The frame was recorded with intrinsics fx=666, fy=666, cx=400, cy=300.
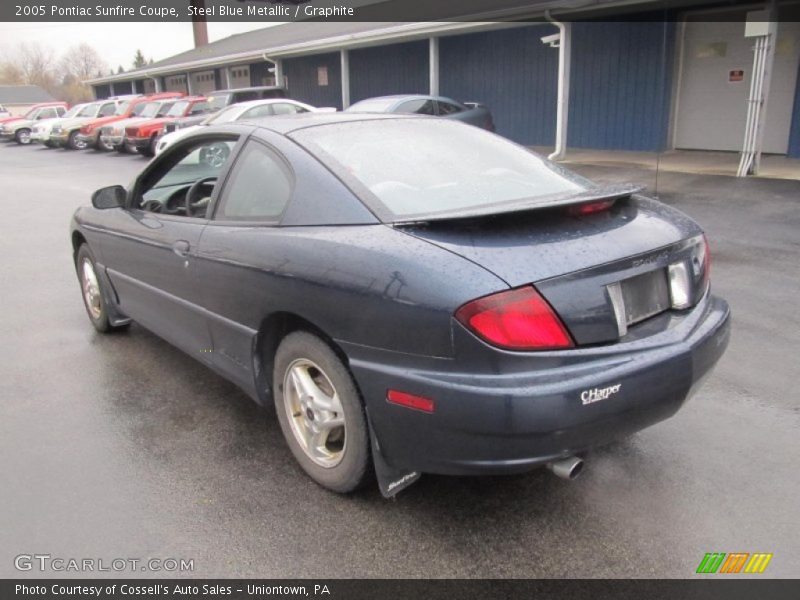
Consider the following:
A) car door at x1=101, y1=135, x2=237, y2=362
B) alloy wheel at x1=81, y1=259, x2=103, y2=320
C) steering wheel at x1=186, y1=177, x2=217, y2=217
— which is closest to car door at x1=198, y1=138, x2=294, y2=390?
car door at x1=101, y1=135, x2=237, y2=362

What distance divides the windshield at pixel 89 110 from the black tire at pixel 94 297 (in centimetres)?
2315

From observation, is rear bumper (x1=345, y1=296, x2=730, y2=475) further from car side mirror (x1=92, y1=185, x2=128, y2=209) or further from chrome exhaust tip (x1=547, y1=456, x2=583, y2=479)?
car side mirror (x1=92, y1=185, x2=128, y2=209)

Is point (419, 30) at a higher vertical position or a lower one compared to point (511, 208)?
higher

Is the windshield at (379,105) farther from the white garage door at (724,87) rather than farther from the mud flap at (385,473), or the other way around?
the mud flap at (385,473)

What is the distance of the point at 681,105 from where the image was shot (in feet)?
47.6

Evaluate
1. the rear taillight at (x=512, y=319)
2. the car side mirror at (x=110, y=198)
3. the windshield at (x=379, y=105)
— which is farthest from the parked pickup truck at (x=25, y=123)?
the rear taillight at (x=512, y=319)

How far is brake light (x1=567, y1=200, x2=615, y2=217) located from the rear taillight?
1.81 ft

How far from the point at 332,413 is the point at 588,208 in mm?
1362

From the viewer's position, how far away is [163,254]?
148 inches

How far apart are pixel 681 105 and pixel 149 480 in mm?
14469

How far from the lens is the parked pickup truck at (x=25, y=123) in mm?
30281

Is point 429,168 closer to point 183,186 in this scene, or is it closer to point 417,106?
point 183,186

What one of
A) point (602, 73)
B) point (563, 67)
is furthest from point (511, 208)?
point (602, 73)

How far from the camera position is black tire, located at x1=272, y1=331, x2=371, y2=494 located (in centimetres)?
266
